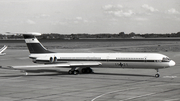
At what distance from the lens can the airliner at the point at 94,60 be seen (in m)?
37.9

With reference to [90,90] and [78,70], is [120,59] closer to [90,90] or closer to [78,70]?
[78,70]

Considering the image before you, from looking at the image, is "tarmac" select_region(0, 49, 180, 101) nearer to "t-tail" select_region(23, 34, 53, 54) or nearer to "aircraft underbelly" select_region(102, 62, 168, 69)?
"aircraft underbelly" select_region(102, 62, 168, 69)

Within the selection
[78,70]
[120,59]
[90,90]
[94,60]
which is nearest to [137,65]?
[120,59]

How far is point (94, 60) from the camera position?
1607 inches

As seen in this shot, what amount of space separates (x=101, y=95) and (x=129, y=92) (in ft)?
9.87

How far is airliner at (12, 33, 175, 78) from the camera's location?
37875 millimetres

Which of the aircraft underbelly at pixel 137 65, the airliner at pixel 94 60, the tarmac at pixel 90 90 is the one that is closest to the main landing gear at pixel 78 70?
the airliner at pixel 94 60

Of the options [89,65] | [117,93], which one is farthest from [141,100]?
[89,65]

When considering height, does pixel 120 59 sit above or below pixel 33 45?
below

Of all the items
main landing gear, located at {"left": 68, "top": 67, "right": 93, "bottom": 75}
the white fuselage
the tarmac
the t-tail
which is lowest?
the tarmac

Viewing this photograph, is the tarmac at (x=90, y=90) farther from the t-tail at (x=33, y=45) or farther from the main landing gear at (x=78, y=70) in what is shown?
the t-tail at (x=33, y=45)

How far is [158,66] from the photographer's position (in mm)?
37719

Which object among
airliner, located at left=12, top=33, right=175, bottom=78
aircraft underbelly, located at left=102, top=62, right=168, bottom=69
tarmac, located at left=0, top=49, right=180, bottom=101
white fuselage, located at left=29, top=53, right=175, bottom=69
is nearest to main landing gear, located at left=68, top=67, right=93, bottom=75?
airliner, located at left=12, top=33, right=175, bottom=78

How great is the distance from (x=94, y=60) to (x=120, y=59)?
3870mm
